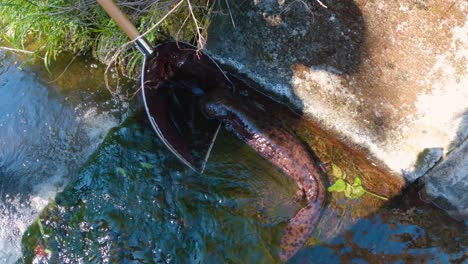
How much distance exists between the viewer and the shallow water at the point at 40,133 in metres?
3.77

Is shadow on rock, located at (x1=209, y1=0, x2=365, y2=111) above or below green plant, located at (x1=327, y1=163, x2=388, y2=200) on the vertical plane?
above

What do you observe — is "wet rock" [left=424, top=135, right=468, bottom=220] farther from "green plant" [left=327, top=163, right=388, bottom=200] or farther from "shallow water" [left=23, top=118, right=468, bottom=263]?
"green plant" [left=327, top=163, right=388, bottom=200]

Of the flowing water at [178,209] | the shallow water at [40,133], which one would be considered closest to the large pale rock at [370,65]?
the flowing water at [178,209]

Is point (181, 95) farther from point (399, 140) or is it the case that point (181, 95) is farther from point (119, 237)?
point (399, 140)

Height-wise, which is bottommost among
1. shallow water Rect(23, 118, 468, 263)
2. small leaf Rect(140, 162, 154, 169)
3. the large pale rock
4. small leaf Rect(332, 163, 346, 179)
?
shallow water Rect(23, 118, 468, 263)

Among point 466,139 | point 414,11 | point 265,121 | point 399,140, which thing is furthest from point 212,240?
point 414,11

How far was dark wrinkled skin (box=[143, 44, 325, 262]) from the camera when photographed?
354 cm

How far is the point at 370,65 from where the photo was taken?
335 centimetres

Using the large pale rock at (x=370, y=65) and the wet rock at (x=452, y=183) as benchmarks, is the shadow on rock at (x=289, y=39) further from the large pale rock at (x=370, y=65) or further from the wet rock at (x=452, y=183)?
the wet rock at (x=452, y=183)

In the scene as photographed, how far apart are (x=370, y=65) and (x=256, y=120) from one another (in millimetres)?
1235

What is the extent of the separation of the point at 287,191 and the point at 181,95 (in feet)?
5.13

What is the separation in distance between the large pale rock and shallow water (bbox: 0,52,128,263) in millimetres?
1678

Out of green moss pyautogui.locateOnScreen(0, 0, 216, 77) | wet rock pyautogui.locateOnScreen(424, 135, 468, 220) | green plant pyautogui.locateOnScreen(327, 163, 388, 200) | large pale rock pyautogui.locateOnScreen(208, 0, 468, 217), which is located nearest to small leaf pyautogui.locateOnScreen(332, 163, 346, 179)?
green plant pyautogui.locateOnScreen(327, 163, 388, 200)

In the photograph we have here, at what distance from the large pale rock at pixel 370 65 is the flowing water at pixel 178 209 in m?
0.38
